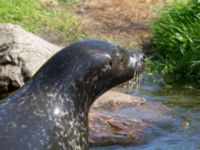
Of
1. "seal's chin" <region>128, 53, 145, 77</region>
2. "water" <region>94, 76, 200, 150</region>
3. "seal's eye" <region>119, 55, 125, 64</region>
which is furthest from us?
"water" <region>94, 76, 200, 150</region>

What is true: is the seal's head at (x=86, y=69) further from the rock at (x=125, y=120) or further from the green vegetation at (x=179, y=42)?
the green vegetation at (x=179, y=42)

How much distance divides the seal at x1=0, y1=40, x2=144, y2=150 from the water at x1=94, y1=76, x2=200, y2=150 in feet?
7.31

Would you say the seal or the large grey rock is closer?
the seal

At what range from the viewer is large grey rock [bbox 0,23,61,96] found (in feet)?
28.0

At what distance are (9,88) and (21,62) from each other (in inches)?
12.9

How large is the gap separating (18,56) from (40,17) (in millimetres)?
3849

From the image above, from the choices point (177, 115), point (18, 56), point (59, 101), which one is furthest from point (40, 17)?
point (59, 101)

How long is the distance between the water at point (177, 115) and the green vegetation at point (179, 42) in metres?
0.27

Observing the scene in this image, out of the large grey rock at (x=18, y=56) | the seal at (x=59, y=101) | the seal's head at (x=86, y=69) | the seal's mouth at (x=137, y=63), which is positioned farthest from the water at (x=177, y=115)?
the seal at (x=59, y=101)

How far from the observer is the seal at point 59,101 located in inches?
165

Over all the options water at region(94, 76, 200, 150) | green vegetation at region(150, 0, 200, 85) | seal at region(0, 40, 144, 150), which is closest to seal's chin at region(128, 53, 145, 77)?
seal at region(0, 40, 144, 150)

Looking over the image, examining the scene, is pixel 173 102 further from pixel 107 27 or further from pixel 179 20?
pixel 107 27

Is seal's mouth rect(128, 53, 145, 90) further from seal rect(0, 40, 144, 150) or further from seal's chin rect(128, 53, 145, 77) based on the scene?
seal rect(0, 40, 144, 150)

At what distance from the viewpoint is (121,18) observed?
1271cm
